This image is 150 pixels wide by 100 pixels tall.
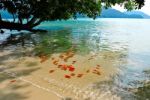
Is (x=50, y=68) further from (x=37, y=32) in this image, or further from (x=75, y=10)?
(x=37, y=32)

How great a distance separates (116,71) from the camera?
12117 mm

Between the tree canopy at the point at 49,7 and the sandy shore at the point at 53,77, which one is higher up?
the tree canopy at the point at 49,7

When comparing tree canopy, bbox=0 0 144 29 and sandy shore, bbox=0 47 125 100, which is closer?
sandy shore, bbox=0 47 125 100

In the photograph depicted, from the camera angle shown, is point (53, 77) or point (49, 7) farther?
point (49, 7)

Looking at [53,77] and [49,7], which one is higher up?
[49,7]

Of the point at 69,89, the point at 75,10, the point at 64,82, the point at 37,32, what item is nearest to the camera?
the point at 69,89

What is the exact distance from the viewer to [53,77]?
425 inches

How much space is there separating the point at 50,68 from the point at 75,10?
69.1ft

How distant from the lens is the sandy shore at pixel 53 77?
8557mm

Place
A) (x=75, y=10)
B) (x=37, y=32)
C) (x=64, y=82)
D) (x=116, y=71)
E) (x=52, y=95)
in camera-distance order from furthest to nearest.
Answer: (x=37, y=32), (x=75, y=10), (x=116, y=71), (x=64, y=82), (x=52, y=95)

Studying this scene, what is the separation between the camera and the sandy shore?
8557mm

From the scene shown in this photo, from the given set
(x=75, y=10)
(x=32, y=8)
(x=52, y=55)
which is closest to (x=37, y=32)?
(x=75, y=10)

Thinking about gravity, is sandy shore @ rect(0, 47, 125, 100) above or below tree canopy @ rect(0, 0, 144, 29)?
below

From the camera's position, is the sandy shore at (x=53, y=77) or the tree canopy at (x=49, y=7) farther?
the tree canopy at (x=49, y=7)
